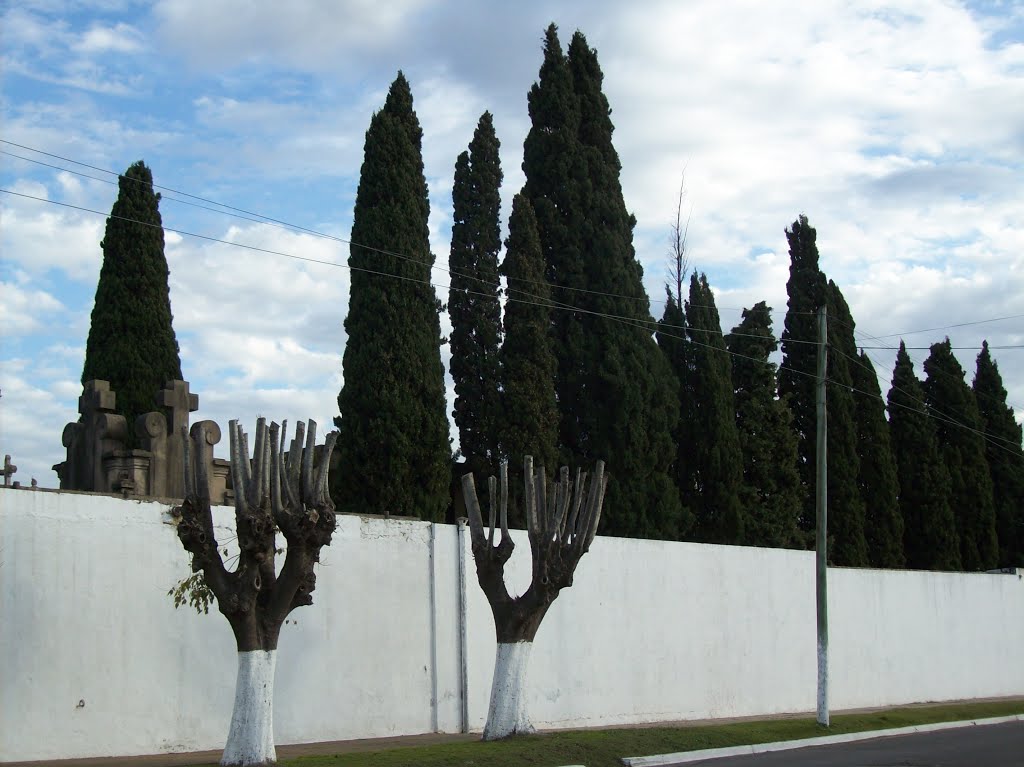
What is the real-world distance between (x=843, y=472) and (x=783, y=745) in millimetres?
18609

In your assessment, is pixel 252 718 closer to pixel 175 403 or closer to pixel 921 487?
pixel 175 403

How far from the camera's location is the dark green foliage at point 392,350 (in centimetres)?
2269

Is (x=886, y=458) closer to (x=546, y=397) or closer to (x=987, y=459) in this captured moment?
(x=987, y=459)

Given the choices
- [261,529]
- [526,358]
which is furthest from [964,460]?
[261,529]

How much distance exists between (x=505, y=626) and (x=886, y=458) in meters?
25.2

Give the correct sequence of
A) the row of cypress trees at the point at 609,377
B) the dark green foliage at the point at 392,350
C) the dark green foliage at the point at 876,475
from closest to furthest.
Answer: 1. the dark green foliage at the point at 392,350
2. the row of cypress trees at the point at 609,377
3. the dark green foliage at the point at 876,475

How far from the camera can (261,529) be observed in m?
13.3

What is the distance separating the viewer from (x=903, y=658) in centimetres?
3080

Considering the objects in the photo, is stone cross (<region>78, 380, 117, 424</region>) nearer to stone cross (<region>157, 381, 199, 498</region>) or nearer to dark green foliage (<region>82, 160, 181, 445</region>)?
stone cross (<region>157, 381, 199, 498</region>)

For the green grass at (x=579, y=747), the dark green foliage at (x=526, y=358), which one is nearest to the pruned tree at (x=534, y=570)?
the green grass at (x=579, y=747)

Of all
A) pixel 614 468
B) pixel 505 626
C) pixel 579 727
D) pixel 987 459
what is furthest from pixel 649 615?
pixel 987 459

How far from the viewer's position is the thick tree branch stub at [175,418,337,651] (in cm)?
1318

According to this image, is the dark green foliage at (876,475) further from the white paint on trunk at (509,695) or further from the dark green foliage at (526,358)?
the white paint on trunk at (509,695)

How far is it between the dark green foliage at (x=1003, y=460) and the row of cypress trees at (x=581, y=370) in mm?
2068
